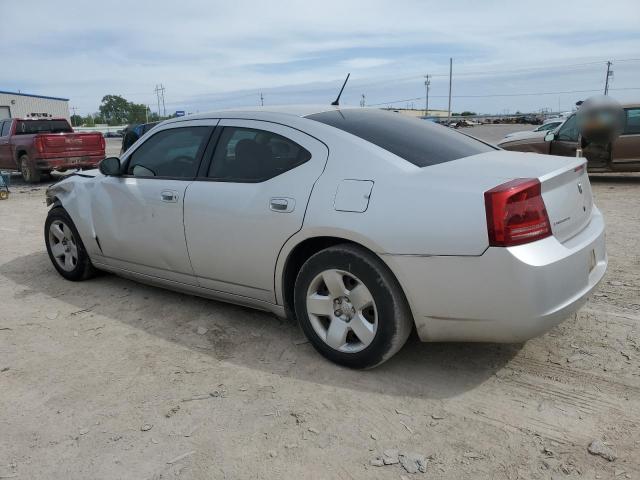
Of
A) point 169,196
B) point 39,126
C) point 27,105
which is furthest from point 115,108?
point 169,196

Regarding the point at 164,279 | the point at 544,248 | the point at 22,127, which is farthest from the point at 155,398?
the point at 22,127

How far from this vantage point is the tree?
120m

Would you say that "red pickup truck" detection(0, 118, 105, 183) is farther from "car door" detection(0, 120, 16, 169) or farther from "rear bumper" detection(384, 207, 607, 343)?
"rear bumper" detection(384, 207, 607, 343)

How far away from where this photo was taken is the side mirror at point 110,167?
4.35m

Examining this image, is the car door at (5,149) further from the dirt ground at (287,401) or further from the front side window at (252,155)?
the front side window at (252,155)

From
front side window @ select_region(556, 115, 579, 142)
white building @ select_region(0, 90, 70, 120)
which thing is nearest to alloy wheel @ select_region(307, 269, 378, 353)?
front side window @ select_region(556, 115, 579, 142)

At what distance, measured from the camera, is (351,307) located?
3076 mm

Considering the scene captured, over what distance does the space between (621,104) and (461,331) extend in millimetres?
9229

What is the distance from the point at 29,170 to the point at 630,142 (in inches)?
543

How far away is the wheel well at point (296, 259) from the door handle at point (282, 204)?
0.73 feet

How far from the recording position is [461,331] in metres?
2.82

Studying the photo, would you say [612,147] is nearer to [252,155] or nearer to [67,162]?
[252,155]

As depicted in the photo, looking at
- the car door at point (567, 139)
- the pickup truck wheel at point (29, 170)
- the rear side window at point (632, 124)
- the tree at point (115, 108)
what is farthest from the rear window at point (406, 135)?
the tree at point (115, 108)

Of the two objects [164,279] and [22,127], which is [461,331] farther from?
[22,127]
